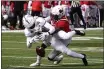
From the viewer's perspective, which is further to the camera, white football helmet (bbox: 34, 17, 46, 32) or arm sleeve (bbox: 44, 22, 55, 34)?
white football helmet (bbox: 34, 17, 46, 32)

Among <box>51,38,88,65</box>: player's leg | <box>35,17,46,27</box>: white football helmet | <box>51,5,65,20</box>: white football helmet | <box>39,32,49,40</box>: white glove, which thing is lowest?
<box>51,38,88,65</box>: player's leg

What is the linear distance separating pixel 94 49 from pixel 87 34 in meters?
5.91

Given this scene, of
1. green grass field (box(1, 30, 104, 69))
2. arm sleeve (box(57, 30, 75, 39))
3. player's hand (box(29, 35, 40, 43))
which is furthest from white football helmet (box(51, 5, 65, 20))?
green grass field (box(1, 30, 104, 69))

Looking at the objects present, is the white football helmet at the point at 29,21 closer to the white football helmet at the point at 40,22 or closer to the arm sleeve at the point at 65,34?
the white football helmet at the point at 40,22

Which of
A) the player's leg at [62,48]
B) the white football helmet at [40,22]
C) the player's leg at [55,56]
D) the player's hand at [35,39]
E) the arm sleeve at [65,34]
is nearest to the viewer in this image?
the arm sleeve at [65,34]

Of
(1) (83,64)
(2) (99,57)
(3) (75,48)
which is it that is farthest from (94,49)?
(1) (83,64)

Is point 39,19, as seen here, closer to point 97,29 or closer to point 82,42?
point 82,42

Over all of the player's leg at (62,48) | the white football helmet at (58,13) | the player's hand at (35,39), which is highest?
the white football helmet at (58,13)

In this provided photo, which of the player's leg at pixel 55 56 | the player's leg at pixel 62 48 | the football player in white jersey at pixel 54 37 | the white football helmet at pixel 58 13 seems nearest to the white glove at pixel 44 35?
the football player in white jersey at pixel 54 37

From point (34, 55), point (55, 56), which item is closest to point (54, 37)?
point (55, 56)

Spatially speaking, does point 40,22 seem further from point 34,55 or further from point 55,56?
point 34,55

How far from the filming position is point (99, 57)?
12.3 m

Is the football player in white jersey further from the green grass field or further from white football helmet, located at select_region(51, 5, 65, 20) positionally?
the green grass field

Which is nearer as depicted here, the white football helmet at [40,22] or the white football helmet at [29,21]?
the white football helmet at [40,22]
